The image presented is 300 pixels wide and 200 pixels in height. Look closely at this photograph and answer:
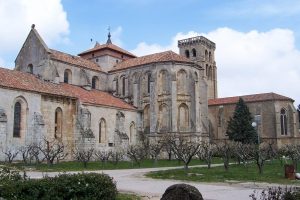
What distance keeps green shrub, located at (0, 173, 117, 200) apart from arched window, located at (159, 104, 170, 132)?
36848 millimetres

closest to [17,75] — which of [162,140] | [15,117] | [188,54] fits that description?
[15,117]

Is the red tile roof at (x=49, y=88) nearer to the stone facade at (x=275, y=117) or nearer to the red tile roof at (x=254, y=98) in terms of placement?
the red tile roof at (x=254, y=98)

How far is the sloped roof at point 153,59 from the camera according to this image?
50.0 metres

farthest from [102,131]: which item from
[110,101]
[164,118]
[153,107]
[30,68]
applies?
[30,68]

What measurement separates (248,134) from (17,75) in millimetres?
32891

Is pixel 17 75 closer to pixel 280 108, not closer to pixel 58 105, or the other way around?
pixel 58 105

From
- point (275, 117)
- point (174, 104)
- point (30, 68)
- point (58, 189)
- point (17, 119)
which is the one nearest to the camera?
point (58, 189)

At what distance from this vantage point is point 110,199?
1123 cm

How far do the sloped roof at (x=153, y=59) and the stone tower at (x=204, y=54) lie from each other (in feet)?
86.0

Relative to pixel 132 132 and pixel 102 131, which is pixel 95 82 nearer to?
pixel 132 132

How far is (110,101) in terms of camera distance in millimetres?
47094

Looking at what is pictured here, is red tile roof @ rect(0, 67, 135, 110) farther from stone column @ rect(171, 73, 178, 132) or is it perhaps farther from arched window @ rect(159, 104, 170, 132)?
stone column @ rect(171, 73, 178, 132)

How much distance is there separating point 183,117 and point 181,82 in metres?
4.51

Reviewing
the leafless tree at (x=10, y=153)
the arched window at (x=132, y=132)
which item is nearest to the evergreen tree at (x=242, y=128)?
the arched window at (x=132, y=132)
